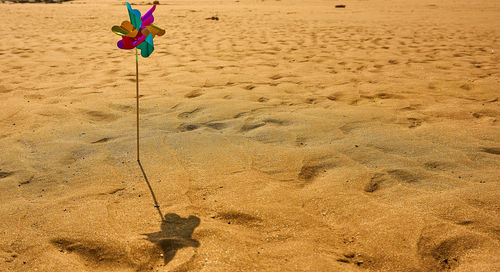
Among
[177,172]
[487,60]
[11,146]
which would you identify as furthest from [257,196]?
[487,60]

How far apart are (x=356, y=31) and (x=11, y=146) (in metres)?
6.60

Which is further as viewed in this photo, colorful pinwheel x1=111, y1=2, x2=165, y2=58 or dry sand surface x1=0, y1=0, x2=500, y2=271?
colorful pinwheel x1=111, y1=2, x2=165, y2=58

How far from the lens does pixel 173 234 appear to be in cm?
171

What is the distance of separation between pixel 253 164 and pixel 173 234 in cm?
81

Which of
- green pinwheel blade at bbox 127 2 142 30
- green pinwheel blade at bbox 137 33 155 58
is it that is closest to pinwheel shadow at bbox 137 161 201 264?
green pinwheel blade at bbox 137 33 155 58

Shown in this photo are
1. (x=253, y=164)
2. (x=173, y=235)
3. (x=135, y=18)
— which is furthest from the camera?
(x=253, y=164)

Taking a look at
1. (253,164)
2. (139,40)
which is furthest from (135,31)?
(253,164)

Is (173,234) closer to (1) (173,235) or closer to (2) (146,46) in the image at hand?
Result: (1) (173,235)

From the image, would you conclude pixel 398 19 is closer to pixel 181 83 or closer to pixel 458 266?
pixel 181 83

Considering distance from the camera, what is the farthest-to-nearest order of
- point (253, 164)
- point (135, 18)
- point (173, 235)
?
1. point (253, 164)
2. point (135, 18)
3. point (173, 235)

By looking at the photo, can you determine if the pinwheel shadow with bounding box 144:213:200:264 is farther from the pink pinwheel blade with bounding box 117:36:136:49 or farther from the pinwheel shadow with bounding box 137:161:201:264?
the pink pinwheel blade with bounding box 117:36:136:49

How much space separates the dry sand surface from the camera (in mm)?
1626

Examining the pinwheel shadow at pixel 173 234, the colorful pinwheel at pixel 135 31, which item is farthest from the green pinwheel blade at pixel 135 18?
the pinwheel shadow at pixel 173 234

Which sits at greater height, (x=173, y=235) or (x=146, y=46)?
(x=146, y=46)
